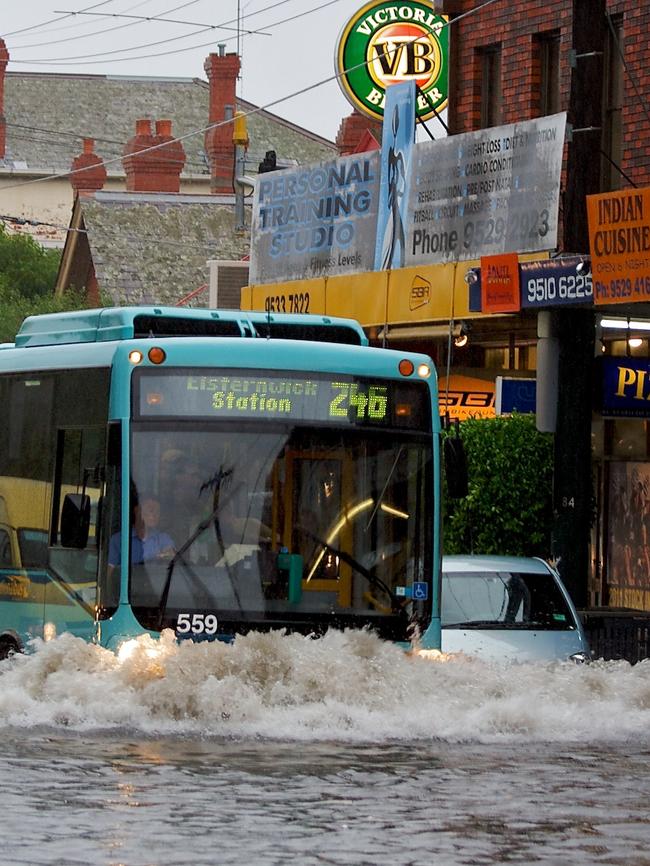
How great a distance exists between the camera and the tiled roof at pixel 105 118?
279 feet

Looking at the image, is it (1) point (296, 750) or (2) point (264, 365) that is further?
(2) point (264, 365)

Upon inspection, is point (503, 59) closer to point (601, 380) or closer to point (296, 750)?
point (601, 380)

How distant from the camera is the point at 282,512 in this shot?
47.6 ft

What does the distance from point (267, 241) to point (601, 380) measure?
9726 millimetres

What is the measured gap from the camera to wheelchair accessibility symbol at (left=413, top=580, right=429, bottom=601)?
48.6 ft

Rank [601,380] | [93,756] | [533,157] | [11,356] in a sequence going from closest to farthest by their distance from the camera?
[93,756], [11,356], [601,380], [533,157]

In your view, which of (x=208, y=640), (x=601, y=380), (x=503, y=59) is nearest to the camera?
(x=208, y=640)

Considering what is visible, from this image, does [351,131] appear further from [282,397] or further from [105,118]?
[105,118]

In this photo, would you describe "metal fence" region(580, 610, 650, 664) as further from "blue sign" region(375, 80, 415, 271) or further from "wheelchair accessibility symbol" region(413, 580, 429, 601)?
"blue sign" region(375, 80, 415, 271)

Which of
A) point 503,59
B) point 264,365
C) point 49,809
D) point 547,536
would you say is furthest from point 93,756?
point 503,59

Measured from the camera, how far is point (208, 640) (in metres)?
14.1

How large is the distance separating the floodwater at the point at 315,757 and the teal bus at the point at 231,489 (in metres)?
0.31

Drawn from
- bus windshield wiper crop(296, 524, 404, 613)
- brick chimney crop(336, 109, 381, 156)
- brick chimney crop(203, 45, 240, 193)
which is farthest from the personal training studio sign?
brick chimney crop(203, 45, 240, 193)

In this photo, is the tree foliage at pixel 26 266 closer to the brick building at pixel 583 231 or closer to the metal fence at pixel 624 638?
the brick building at pixel 583 231
